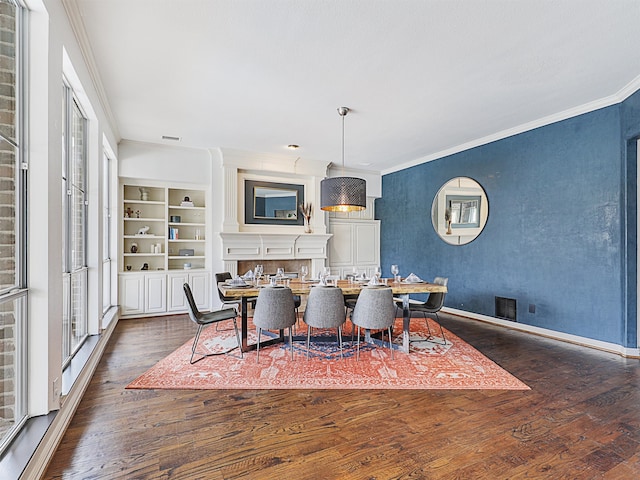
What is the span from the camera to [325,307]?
3621 mm

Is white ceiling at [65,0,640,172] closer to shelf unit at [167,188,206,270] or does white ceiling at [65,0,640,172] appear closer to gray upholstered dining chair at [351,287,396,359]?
shelf unit at [167,188,206,270]

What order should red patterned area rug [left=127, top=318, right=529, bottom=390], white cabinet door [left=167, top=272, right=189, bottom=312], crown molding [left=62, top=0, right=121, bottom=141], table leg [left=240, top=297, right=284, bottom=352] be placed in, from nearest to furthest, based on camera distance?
crown molding [left=62, top=0, right=121, bottom=141] < red patterned area rug [left=127, top=318, right=529, bottom=390] < table leg [left=240, top=297, right=284, bottom=352] < white cabinet door [left=167, top=272, right=189, bottom=312]

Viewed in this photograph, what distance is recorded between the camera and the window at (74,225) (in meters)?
2.92

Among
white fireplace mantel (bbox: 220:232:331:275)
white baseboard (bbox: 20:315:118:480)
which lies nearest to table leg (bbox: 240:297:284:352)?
white baseboard (bbox: 20:315:118:480)

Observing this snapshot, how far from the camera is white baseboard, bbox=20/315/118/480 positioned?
1.73 metres

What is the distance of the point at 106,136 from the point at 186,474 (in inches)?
164

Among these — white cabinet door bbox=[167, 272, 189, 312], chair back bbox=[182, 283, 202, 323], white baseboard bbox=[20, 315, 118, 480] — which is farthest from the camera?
white cabinet door bbox=[167, 272, 189, 312]

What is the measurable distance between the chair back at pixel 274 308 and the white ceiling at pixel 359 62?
222cm

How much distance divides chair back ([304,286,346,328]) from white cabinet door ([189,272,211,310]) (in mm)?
→ 3150

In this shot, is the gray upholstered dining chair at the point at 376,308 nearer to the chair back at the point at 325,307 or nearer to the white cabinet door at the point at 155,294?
the chair back at the point at 325,307

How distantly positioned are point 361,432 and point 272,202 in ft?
16.4

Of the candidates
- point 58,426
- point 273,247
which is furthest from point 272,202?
point 58,426

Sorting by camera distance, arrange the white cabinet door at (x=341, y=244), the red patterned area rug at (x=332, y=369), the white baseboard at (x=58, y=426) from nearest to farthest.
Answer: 1. the white baseboard at (x=58, y=426)
2. the red patterned area rug at (x=332, y=369)
3. the white cabinet door at (x=341, y=244)

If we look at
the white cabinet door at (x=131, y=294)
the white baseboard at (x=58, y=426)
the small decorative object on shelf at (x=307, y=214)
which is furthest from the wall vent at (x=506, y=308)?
the white cabinet door at (x=131, y=294)
